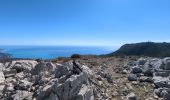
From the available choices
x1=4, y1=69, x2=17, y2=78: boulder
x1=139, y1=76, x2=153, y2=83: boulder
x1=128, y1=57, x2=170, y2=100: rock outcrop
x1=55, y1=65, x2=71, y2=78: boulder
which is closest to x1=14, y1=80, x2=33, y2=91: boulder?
x1=55, y1=65, x2=71, y2=78: boulder

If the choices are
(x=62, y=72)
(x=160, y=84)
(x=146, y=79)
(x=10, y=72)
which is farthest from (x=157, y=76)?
(x=10, y=72)

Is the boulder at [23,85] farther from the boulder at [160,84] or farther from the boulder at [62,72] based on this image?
the boulder at [160,84]

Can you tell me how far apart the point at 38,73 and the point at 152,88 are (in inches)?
476

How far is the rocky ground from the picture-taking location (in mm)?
18266

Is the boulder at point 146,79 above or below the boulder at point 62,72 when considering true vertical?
below

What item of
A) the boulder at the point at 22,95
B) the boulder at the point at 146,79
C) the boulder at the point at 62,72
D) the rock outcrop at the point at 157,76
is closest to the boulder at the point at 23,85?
the boulder at the point at 22,95

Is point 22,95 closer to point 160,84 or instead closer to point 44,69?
point 44,69

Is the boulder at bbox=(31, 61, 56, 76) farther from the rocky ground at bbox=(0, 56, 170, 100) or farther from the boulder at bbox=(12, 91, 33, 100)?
the boulder at bbox=(12, 91, 33, 100)

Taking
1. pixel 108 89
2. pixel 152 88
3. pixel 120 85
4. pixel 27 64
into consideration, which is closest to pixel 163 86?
pixel 152 88

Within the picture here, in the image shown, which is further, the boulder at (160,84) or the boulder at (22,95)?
the boulder at (160,84)

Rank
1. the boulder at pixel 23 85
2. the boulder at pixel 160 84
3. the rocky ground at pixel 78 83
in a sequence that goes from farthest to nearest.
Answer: the boulder at pixel 160 84
the boulder at pixel 23 85
the rocky ground at pixel 78 83

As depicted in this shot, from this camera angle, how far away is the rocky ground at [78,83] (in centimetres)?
1827

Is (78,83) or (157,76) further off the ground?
(78,83)

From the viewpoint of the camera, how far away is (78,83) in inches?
732
